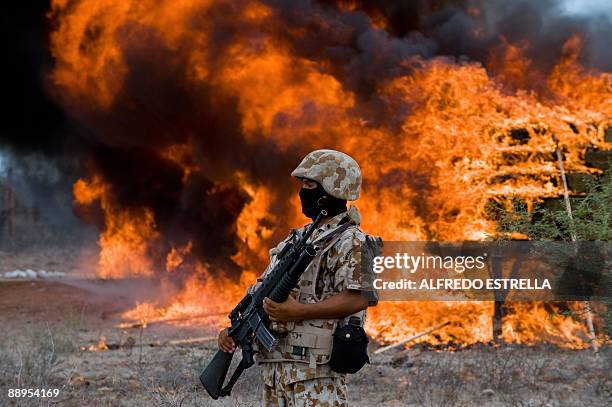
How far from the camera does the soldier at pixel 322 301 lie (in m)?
3.30

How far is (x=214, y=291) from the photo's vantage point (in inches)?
649

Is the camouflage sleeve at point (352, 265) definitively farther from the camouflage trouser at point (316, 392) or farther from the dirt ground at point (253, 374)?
the dirt ground at point (253, 374)

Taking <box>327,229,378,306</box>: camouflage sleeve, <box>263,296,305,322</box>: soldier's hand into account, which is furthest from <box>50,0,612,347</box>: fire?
<box>263,296,305,322</box>: soldier's hand

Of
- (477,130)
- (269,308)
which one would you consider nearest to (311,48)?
(477,130)

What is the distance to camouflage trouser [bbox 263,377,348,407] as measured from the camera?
11.0ft

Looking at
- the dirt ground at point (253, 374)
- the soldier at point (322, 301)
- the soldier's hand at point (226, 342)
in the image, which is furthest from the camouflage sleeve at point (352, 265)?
the dirt ground at point (253, 374)

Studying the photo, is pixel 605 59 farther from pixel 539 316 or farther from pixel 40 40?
pixel 40 40

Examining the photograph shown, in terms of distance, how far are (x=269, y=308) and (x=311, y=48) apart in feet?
41.4

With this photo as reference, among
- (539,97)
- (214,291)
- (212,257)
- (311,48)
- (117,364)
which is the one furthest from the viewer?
(212,257)

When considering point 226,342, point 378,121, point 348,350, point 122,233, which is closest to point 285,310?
point 348,350

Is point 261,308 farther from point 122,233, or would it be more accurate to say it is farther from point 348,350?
point 122,233

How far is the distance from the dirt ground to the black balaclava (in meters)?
3.76

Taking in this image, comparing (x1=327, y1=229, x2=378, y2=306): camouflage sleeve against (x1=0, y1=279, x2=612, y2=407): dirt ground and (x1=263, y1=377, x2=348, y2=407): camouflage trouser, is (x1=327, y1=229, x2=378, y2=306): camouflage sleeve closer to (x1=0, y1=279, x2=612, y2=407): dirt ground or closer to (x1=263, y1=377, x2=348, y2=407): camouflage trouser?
(x1=263, y1=377, x2=348, y2=407): camouflage trouser

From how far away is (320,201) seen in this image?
11.5 feet
